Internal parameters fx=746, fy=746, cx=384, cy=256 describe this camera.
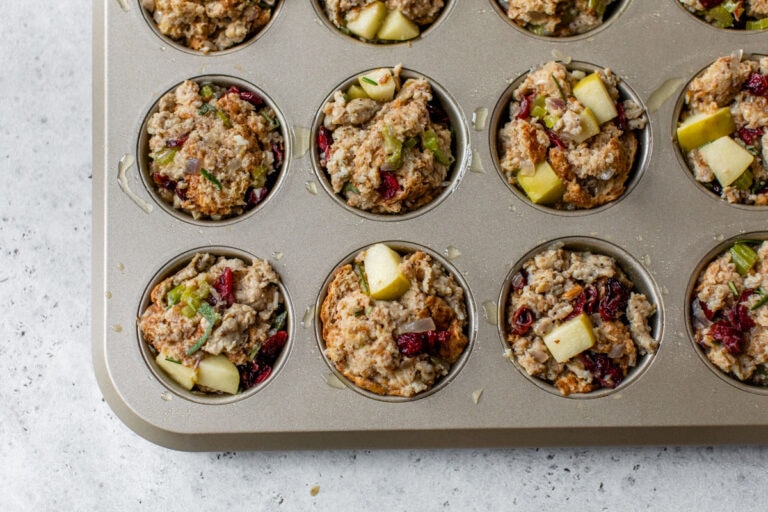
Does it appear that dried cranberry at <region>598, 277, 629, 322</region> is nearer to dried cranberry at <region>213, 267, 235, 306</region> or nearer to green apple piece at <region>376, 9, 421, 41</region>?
green apple piece at <region>376, 9, 421, 41</region>

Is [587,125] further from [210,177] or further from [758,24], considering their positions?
[210,177]

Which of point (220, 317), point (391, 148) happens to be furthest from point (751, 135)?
point (220, 317)

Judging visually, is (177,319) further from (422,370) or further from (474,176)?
(474,176)

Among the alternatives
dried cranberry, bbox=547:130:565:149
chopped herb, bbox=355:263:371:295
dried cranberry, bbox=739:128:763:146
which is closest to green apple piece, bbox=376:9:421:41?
dried cranberry, bbox=547:130:565:149

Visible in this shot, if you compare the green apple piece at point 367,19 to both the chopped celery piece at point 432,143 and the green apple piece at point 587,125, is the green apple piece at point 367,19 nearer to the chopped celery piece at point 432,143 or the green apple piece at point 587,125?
the chopped celery piece at point 432,143

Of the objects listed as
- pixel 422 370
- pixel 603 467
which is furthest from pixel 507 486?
pixel 422 370
